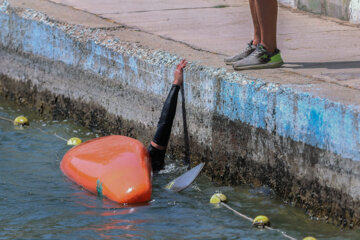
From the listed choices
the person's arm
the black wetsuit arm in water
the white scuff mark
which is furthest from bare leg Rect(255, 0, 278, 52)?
the white scuff mark

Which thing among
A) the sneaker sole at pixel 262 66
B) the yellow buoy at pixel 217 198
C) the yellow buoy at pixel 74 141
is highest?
the sneaker sole at pixel 262 66

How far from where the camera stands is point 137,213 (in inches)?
193

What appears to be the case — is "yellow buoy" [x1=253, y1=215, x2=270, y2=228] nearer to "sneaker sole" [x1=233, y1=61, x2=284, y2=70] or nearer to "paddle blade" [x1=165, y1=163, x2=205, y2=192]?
"paddle blade" [x1=165, y1=163, x2=205, y2=192]

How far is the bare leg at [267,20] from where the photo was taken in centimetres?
525

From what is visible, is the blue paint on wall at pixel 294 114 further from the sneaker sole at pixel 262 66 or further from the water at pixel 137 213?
the water at pixel 137 213

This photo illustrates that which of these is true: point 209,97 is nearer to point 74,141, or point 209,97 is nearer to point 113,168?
point 113,168

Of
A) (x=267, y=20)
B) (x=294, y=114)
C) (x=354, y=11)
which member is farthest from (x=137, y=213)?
(x=354, y=11)

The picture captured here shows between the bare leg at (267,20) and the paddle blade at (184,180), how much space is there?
103cm

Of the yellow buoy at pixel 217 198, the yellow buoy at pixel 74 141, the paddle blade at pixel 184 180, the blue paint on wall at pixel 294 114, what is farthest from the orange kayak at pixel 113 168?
the blue paint on wall at pixel 294 114

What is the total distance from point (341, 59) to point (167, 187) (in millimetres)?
1673

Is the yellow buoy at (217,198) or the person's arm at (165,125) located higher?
the person's arm at (165,125)

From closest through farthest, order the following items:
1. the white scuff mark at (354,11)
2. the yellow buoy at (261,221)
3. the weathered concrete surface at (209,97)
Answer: the weathered concrete surface at (209,97)
the yellow buoy at (261,221)
the white scuff mark at (354,11)

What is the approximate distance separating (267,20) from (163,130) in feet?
3.86

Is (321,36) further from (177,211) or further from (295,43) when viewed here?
(177,211)
